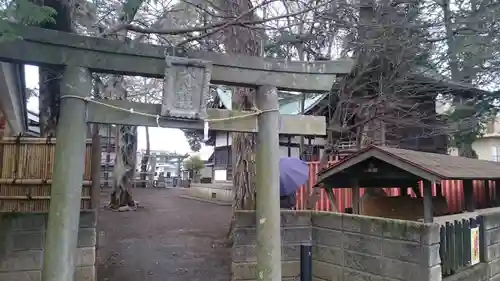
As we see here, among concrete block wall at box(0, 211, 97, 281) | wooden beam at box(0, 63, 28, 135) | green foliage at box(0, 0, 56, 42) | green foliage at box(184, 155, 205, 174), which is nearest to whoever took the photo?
green foliage at box(0, 0, 56, 42)

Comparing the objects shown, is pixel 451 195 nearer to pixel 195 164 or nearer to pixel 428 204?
pixel 428 204

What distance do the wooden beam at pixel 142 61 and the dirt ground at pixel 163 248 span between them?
142 inches

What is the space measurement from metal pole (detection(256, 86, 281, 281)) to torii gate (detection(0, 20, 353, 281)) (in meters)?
0.01

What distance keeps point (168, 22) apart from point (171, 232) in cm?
597

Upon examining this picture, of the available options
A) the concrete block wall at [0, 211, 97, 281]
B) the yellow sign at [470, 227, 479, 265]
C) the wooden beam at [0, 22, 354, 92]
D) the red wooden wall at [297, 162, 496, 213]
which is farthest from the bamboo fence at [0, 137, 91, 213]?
the red wooden wall at [297, 162, 496, 213]

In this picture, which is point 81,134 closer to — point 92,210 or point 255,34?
point 92,210

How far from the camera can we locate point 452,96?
44.0ft

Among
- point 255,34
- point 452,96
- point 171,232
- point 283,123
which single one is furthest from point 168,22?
point 452,96

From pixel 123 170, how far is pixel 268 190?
1282 centimetres

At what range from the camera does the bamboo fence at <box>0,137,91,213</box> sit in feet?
19.1

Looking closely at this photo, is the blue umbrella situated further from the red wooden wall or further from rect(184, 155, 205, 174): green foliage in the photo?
rect(184, 155, 205, 174): green foliage

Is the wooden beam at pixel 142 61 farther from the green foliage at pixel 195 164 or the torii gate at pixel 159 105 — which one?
the green foliage at pixel 195 164

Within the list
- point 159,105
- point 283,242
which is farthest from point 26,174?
point 283,242

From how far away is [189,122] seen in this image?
15.4ft
